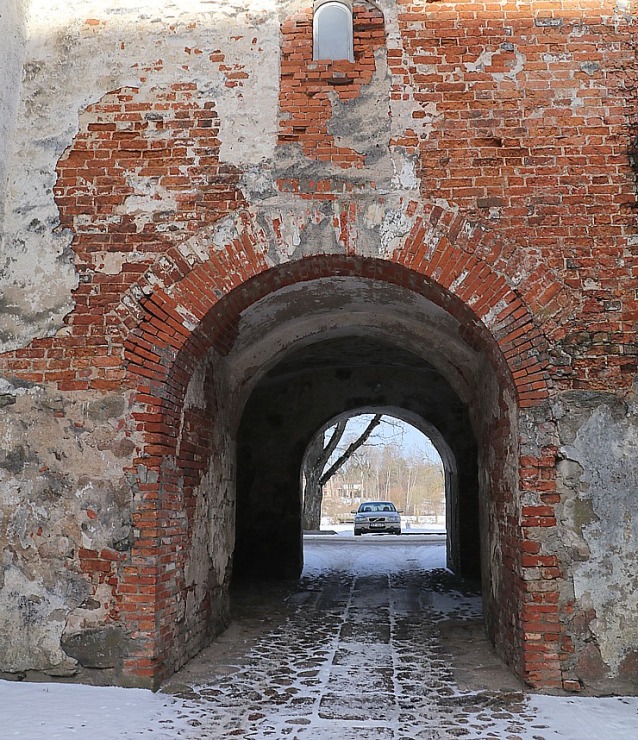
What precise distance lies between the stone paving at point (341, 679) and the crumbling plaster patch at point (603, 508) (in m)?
0.84

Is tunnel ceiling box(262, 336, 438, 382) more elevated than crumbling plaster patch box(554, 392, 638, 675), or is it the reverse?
tunnel ceiling box(262, 336, 438, 382)

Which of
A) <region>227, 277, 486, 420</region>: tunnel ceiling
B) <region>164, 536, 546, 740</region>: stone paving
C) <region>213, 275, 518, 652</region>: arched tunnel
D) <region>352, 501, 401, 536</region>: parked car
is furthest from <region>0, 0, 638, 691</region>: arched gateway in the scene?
<region>352, 501, 401, 536</region>: parked car

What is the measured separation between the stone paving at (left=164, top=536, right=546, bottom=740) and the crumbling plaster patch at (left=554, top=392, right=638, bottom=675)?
33.1 inches

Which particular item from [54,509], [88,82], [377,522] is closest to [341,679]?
[54,509]

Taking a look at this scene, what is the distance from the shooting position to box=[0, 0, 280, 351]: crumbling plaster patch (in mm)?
5422

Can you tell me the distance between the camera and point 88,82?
5762 millimetres

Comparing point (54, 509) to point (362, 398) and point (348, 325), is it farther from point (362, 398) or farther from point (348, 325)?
point (362, 398)

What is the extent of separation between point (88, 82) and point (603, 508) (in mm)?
5121

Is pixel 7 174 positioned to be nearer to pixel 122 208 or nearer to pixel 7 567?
pixel 122 208

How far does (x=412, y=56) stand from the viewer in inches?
222

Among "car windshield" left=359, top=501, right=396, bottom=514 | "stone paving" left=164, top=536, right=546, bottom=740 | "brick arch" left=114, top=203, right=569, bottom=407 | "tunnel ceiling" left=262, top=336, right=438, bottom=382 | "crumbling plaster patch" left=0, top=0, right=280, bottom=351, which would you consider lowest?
"stone paving" left=164, top=536, right=546, bottom=740

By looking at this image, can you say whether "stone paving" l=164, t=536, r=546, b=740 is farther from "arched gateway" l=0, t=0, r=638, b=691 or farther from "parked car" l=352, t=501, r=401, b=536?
"parked car" l=352, t=501, r=401, b=536

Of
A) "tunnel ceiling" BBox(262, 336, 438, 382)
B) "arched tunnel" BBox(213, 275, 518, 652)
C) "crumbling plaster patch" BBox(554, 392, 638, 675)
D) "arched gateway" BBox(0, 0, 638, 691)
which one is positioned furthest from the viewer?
"tunnel ceiling" BBox(262, 336, 438, 382)

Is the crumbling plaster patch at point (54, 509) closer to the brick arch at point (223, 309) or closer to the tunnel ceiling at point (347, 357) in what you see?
the brick arch at point (223, 309)
